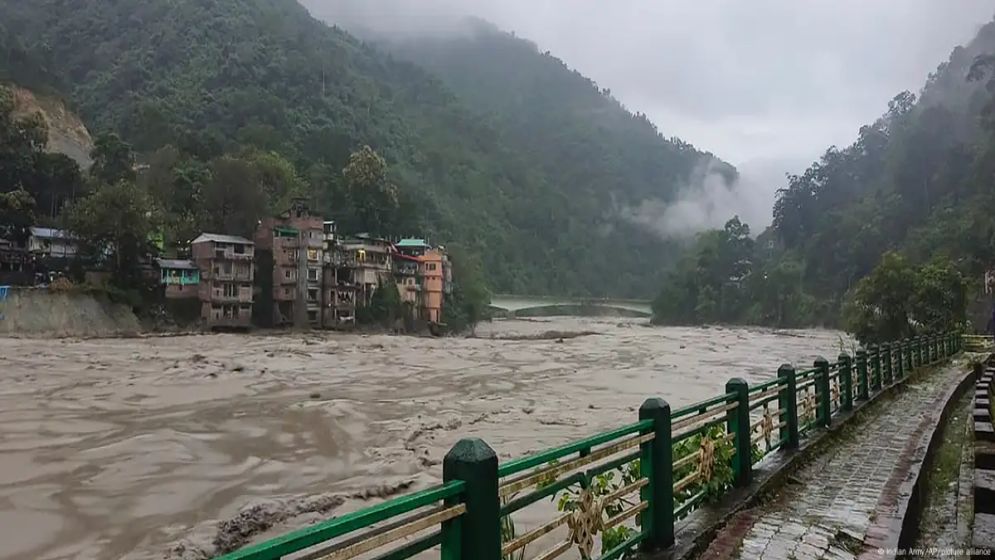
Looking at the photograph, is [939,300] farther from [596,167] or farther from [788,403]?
[596,167]

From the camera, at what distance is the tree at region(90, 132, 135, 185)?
171 feet

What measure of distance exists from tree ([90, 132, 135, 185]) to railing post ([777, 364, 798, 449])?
54.6 metres

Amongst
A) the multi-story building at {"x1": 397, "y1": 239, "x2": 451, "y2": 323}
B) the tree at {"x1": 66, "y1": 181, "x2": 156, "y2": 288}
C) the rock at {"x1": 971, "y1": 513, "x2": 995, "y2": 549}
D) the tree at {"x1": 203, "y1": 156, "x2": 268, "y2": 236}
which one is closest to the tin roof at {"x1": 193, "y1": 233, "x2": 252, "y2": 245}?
the tree at {"x1": 66, "y1": 181, "x2": 156, "y2": 288}

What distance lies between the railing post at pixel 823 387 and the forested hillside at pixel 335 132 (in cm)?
5082

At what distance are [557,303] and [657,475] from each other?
97.1 metres

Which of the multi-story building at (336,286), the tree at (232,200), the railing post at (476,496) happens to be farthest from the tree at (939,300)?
the tree at (232,200)

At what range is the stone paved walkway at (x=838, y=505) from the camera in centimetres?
467

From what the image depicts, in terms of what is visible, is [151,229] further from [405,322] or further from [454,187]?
[454,187]

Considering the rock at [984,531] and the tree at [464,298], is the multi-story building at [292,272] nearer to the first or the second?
the tree at [464,298]

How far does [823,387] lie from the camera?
28.5ft

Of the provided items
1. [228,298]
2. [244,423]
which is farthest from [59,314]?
[244,423]

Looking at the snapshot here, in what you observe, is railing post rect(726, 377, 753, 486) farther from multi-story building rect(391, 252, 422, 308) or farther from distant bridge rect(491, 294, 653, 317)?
distant bridge rect(491, 294, 653, 317)

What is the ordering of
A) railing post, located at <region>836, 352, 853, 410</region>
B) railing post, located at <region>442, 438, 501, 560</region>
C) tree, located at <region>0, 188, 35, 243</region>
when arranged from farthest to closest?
tree, located at <region>0, 188, 35, 243</region> → railing post, located at <region>836, 352, 853, 410</region> → railing post, located at <region>442, 438, 501, 560</region>

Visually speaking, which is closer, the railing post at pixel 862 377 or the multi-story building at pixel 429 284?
the railing post at pixel 862 377
